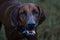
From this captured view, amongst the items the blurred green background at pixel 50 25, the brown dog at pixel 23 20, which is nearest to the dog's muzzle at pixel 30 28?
the brown dog at pixel 23 20

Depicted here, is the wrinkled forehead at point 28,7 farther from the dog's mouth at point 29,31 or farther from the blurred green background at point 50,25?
the blurred green background at point 50,25

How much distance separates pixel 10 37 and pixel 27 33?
1.71 ft

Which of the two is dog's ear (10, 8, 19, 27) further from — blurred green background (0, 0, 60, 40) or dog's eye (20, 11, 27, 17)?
blurred green background (0, 0, 60, 40)

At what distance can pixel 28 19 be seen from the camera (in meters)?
3.56

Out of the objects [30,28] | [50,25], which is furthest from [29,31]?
[50,25]

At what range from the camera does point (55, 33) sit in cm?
505

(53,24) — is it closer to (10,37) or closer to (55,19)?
(55,19)

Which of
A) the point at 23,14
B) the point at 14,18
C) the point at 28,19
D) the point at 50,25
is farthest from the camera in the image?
the point at 50,25

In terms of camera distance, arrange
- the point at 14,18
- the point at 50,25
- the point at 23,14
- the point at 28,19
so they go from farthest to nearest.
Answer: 1. the point at 50,25
2. the point at 14,18
3. the point at 23,14
4. the point at 28,19

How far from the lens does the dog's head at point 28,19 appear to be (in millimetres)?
3570

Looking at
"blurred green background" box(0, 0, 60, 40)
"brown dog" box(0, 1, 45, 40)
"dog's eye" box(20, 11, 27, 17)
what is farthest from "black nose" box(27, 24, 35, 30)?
"blurred green background" box(0, 0, 60, 40)

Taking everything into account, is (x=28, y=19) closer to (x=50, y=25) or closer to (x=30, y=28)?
(x=30, y=28)

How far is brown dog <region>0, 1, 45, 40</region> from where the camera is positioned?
3616 millimetres

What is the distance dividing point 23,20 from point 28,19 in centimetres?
11
